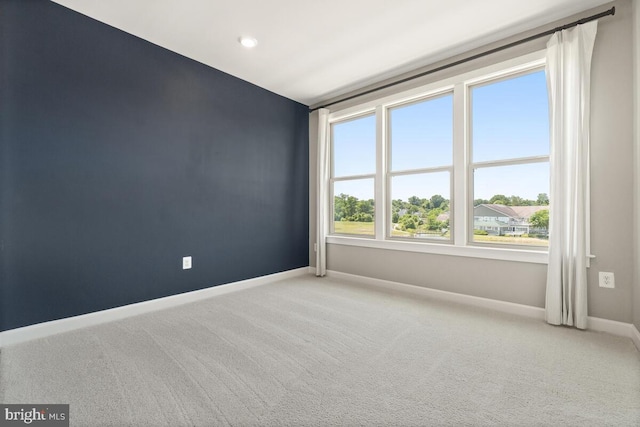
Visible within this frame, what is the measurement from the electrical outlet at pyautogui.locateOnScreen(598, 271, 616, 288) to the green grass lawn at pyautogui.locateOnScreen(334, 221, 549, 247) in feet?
1.39

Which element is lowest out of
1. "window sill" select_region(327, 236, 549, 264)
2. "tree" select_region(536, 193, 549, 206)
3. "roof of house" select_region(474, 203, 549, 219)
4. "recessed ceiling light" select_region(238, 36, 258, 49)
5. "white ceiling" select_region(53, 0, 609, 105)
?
"window sill" select_region(327, 236, 549, 264)

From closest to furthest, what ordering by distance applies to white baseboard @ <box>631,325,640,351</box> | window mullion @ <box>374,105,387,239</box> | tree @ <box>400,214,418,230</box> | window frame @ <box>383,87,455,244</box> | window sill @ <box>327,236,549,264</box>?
white baseboard @ <box>631,325,640,351</box>, window sill @ <box>327,236,549,264</box>, window frame @ <box>383,87,455,244</box>, tree @ <box>400,214,418,230</box>, window mullion @ <box>374,105,387,239</box>

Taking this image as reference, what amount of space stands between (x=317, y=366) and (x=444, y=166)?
250 cm

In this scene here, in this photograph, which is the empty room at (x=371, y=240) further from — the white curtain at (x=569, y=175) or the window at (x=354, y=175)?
the window at (x=354, y=175)

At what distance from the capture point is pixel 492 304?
2.69 meters

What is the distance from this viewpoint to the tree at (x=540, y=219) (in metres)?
2.50

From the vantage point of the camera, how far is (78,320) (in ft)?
7.43

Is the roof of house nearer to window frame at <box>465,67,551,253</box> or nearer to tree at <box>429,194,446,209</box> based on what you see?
window frame at <box>465,67,551,253</box>

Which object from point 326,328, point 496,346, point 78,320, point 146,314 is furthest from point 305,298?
point 78,320

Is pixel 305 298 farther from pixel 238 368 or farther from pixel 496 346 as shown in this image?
pixel 496 346

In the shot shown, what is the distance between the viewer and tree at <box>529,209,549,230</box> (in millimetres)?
2496

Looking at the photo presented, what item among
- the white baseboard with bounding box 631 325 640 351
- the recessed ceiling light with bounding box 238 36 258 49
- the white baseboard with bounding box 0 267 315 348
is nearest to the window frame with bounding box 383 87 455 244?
the white baseboard with bounding box 631 325 640 351

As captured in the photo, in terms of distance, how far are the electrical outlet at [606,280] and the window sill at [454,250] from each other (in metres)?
0.35

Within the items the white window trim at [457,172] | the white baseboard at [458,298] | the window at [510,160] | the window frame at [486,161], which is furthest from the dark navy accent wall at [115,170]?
the window at [510,160]
